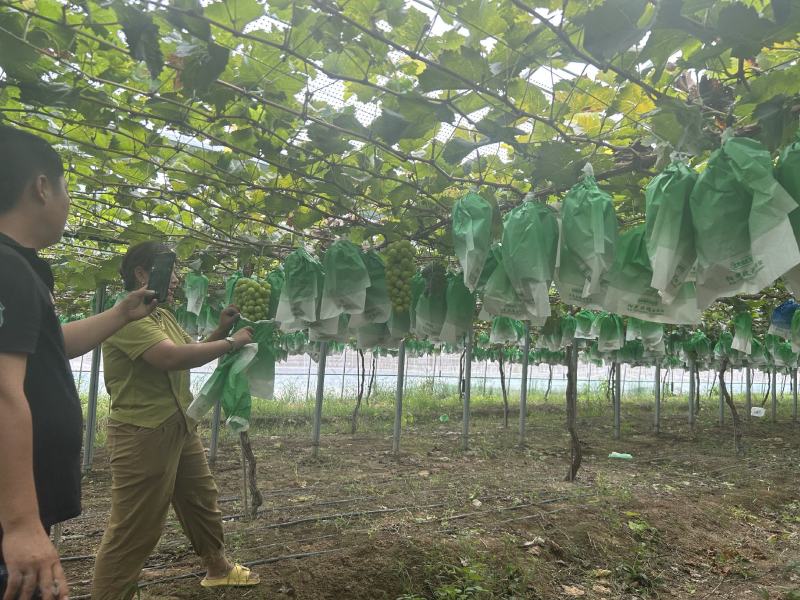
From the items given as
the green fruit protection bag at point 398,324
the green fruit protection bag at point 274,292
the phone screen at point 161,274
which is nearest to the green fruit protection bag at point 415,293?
the green fruit protection bag at point 398,324

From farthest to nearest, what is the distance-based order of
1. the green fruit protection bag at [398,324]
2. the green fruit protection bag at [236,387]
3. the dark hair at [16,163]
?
1. the green fruit protection bag at [398,324]
2. the green fruit protection bag at [236,387]
3. the dark hair at [16,163]

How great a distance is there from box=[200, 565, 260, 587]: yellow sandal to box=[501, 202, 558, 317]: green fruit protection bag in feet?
7.49

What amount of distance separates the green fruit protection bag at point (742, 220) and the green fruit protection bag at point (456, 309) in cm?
146

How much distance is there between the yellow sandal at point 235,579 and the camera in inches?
127

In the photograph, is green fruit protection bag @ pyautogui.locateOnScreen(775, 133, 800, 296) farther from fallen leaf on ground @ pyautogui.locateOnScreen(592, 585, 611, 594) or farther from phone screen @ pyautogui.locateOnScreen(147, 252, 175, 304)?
fallen leaf on ground @ pyautogui.locateOnScreen(592, 585, 611, 594)

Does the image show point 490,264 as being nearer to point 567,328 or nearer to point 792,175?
point 792,175

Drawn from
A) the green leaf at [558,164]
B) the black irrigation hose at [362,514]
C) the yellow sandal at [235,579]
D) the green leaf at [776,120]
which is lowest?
the black irrigation hose at [362,514]

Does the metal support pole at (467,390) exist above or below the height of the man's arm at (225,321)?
below

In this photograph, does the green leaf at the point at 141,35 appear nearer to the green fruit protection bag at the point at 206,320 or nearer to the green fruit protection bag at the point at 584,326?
the green fruit protection bag at the point at 206,320

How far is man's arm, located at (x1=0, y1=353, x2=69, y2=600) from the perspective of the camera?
4.03 feet

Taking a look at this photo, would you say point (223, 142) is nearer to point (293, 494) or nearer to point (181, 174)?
point (181, 174)

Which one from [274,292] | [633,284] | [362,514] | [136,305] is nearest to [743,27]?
[633,284]

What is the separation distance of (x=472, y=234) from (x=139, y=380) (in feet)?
5.57

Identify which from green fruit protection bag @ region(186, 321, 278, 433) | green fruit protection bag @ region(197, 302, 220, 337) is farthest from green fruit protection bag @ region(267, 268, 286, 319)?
Answer: green fruit protection bag @ region(197, 302, 220, 337)
